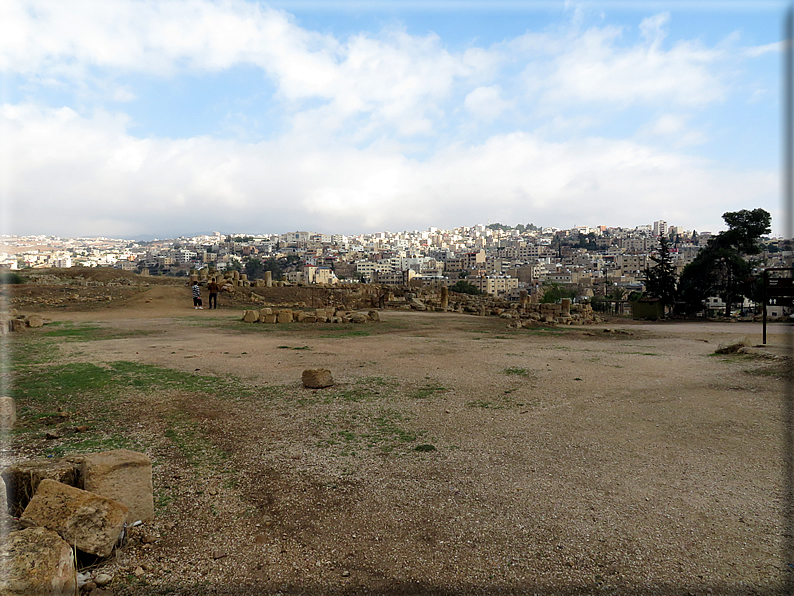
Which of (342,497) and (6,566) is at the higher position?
(6,566)

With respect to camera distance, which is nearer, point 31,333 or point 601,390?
point 601,390

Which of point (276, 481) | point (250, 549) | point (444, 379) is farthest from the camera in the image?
point (444, 379)

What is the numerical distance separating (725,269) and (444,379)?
3768 cm

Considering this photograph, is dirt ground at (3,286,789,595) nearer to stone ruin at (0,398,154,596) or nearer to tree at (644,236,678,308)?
stone ruin at (0,398,154,596)

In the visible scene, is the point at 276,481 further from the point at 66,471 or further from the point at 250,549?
the point at 66,471

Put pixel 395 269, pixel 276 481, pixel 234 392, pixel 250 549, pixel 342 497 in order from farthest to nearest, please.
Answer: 1. pixel 395 269
2. pixel 234 392
3. pixel 276 481
4. pixel 342 497
5. pixel 250 549

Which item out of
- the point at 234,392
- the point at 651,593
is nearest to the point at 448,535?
the point at 651,593

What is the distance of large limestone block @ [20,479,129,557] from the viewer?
3.61m

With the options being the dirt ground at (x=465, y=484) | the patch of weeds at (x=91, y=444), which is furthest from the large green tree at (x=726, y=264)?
the patch of weeds at (x=91, y=444)

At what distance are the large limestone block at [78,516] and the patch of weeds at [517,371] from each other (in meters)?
8.81

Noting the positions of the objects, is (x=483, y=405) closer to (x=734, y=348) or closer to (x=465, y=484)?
(x=465, y=484)

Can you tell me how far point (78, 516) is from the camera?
3689 millimetres

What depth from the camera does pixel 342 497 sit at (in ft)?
16.0

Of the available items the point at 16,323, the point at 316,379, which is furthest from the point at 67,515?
the point at 16,323
